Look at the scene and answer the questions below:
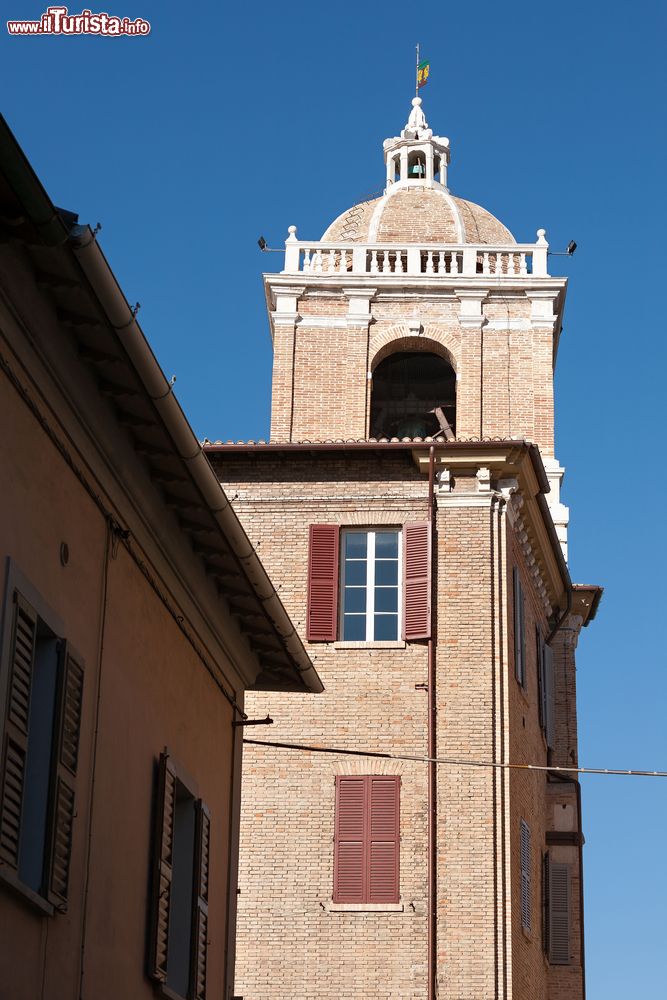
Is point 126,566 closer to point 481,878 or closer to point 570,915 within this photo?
point 481,878

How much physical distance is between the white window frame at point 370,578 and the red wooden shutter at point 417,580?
0.38 ft

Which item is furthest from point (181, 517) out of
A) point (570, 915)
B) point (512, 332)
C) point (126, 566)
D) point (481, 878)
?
point (512, 332)

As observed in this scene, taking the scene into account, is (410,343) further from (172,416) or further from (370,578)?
(172,416)

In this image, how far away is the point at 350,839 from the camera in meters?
25.5

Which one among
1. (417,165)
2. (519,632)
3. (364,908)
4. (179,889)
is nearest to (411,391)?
(417,165)

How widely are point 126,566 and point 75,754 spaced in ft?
6.78

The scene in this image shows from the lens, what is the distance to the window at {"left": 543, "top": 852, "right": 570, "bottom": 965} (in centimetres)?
2878

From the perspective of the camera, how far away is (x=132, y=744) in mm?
13273

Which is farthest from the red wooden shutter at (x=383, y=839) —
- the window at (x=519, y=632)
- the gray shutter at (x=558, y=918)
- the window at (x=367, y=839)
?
the gray shutter at (x=558, y=918)

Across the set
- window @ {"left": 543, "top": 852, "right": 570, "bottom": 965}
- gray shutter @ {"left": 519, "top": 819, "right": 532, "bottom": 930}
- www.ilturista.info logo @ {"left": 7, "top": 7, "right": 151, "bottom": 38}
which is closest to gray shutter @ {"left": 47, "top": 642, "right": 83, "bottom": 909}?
www.ilturista.info logo @ {"left": 7, "top": 7, "right": 151, "bottom": 38}

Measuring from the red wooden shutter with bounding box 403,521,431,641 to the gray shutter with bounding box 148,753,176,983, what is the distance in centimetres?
1238

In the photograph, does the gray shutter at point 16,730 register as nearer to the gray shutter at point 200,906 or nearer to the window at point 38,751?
the window at point 38,751

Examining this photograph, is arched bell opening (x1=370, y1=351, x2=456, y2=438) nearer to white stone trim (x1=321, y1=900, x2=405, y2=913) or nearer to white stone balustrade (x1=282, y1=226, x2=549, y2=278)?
white stone balustrade (x1=282, y1=226, x2=549, y2=278)

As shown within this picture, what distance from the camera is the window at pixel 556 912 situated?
28.8m
